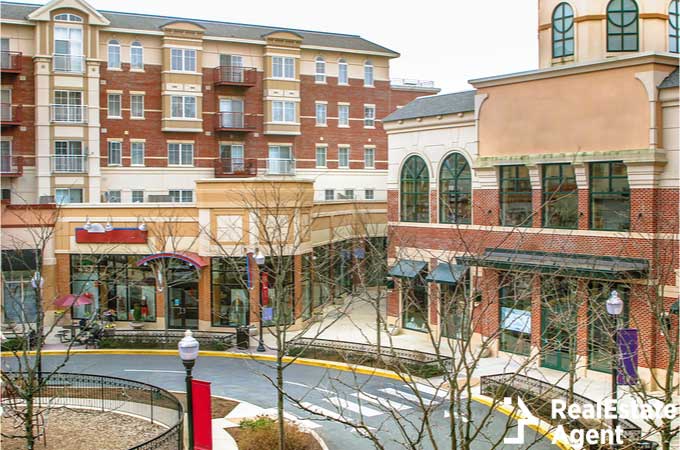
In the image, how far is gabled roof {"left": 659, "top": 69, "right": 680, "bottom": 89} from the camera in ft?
72.0

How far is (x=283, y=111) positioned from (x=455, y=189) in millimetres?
21017

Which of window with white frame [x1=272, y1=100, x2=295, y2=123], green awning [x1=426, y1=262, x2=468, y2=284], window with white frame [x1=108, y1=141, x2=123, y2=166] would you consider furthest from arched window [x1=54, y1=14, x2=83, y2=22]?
green awning [x1=426, y1=262, x2=468, y2=284]

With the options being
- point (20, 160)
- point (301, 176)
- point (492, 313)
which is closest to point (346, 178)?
point (301, 176)

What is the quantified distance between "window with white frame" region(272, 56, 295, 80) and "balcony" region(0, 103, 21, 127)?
14393mm

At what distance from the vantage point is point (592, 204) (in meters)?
24.2

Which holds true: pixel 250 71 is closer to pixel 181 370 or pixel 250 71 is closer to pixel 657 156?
pixel 181 370

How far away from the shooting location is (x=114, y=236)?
33.2 m

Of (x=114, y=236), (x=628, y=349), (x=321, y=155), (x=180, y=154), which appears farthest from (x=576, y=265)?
(x=321, y=155)

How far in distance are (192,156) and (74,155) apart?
6.81 meters

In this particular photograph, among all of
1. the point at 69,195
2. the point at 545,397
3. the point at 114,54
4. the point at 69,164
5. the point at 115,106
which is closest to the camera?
the point at 545,397

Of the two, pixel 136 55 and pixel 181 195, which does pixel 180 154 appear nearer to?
pixel 181 195

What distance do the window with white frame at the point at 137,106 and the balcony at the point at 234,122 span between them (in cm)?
423

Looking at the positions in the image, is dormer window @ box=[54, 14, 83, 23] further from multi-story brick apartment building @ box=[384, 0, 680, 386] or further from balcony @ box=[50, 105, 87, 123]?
multi-story brick apartment building @ box=[384, 0, 680, 386]

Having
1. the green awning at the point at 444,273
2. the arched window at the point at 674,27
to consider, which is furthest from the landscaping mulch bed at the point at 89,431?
the arched window at the point at 674,27
